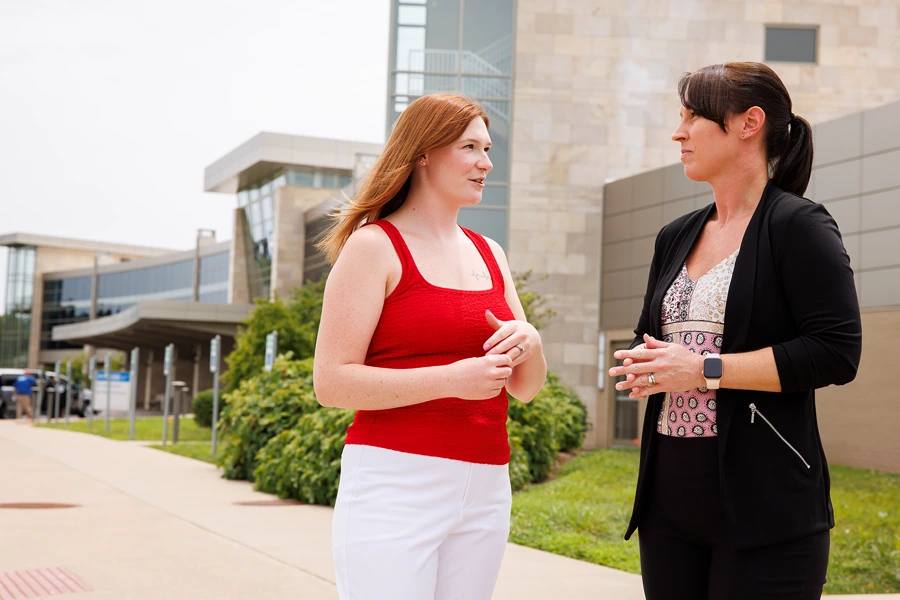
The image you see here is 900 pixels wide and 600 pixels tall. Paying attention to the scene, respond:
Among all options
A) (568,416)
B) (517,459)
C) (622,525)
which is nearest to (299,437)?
(517,459)

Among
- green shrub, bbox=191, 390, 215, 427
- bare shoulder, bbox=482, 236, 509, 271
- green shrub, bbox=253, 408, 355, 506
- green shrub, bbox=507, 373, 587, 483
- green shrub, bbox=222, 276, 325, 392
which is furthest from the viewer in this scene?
green shrub, bbox=191, 390, 215, 427

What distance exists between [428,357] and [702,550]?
83 centimetres

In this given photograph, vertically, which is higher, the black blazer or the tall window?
the black blazer

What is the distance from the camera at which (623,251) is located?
72.3ft

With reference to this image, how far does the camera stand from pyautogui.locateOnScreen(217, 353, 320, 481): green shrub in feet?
40.9

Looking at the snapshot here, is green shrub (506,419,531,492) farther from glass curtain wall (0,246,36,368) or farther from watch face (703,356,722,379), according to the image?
glass curtain wall (0,246,36,368)

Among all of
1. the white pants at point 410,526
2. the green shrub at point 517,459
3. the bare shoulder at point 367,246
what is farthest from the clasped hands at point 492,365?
the green shrub at point 517,459

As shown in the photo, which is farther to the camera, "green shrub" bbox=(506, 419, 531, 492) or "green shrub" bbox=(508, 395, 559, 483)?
"green shrub" bbox=(508, 395, 559, 483)

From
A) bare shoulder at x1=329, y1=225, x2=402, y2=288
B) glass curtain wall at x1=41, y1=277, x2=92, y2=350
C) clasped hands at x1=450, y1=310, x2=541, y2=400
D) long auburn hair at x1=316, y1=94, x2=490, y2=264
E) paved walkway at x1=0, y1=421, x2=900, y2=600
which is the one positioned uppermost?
glass curtain wall at x1=41, y1=277, x2=92, y2=350

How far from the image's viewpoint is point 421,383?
235 centimetres

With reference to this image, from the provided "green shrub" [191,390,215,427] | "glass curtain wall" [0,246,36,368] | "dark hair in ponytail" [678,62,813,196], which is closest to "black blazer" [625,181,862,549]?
"dark hair in ponytail" [678,62,813,196]

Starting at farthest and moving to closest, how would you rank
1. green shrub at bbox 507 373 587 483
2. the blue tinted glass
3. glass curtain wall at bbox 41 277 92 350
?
glass curtain wall at bbox 41 277 92 350
the blue tinted glass
green shrub at bbox 507 373 587 483

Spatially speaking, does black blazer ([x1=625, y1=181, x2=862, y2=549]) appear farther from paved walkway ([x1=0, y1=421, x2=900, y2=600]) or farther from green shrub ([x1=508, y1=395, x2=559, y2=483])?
green shrub ([x1=508, y1=395, x2=559, y2=483])

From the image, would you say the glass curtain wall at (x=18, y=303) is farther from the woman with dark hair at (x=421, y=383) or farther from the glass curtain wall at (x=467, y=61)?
the woman with dark hair at (x=421, y=383)
